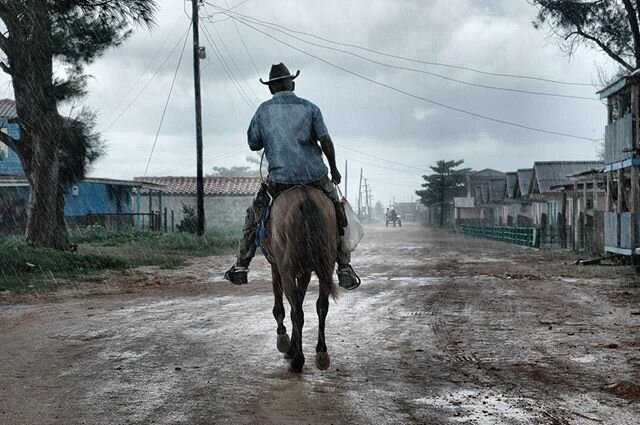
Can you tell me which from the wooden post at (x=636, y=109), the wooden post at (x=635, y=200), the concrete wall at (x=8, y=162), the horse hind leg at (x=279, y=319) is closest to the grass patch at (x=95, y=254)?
the concrete wall at (x=8, y=162)

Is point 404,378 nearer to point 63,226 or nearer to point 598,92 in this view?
point 63,226

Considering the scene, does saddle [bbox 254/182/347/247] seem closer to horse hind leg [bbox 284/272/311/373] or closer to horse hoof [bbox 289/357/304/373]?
horse hind leg [bbox 284/272/311/373]

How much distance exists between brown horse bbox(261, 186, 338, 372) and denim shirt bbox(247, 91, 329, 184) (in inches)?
9.2

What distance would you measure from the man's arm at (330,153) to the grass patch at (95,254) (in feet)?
28.9

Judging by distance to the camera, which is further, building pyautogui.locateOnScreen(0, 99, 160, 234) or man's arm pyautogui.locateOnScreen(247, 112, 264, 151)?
building pyautogui.locateOnScreen(0, 99, 160, 234)

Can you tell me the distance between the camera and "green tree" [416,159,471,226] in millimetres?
83750

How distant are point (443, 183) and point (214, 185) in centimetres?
3687

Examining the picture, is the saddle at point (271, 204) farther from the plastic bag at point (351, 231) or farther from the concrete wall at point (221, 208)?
the concrete wall at point (221, 208)

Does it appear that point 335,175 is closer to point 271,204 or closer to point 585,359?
point 271,204

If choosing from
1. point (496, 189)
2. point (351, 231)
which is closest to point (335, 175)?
point (351, 231)

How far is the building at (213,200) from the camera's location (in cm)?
4944

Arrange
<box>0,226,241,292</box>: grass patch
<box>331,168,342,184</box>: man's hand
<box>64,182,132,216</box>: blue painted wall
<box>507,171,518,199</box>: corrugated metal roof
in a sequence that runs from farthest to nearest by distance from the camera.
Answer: <box>507,171,518,199</box>: corrugated metal roof < <box>64,182,132,216</box>: blue painted wall < <box>0,226,241,292</box>: grass patch < <box>331,168,342,184</box>: man's hand

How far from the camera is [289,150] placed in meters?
6.49

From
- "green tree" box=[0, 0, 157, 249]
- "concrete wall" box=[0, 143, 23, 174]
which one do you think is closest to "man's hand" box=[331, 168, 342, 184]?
"green tree" box=[0, 0, 157, 249]
